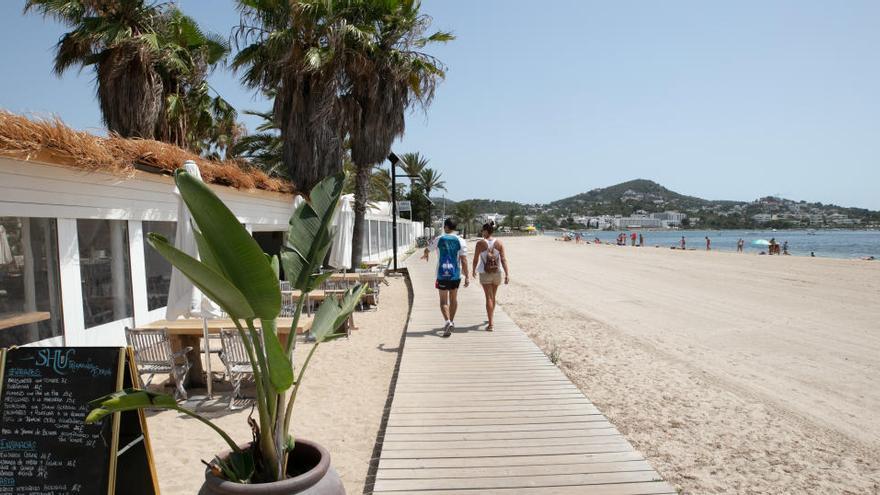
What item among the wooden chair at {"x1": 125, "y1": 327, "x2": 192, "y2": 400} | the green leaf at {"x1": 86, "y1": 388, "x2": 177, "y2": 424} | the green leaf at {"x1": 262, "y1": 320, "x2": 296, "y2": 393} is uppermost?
the green leaf at {"x1": 262, "y1": 320, "x2": 296, "y2": 393}

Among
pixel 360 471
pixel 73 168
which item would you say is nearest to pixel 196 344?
pixel 73 168

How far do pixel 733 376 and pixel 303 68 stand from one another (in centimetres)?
1192

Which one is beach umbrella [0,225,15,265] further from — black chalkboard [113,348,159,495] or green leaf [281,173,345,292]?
green leaf [281,173,345,292]

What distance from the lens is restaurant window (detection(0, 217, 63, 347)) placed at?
5516 mm

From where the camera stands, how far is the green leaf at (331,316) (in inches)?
108

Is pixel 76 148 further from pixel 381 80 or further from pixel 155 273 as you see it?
pixel 381 80

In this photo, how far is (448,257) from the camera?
7.64 metres

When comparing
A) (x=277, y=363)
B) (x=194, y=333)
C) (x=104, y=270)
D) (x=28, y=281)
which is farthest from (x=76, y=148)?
(x=277, y=363)

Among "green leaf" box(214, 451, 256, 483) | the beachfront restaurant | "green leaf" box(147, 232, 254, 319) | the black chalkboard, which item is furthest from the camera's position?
the beachfront restaurant

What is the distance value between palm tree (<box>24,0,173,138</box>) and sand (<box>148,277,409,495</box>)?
28.5ft

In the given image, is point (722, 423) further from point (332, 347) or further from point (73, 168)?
point (73, 168)

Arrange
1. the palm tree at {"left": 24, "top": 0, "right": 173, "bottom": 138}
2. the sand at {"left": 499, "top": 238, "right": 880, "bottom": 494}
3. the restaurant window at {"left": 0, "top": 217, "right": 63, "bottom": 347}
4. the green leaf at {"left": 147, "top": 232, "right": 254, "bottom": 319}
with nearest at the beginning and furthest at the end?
1. the green leaf at {"left": 147, "top": 232, "right": 254, "bottom": 319}
2. the sand at {"left": 499, "top": 238, "right": 880, "bottom": 494}
3. the restaurant window at {"left": 0, "top": 217, "right": 63, "bottom": 347}
4. the palm tree at {"left": 24, "top": 0, "right": 173, "bottom": 138}

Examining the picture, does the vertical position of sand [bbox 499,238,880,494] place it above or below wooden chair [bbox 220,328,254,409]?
below

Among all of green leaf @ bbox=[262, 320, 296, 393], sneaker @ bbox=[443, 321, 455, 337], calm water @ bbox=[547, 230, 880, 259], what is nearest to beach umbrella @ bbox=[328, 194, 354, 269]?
sneaker @ bbox=[443, 321, 455, 337]
